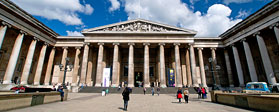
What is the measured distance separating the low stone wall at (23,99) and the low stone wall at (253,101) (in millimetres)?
13550

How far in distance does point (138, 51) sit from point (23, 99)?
1067 inches

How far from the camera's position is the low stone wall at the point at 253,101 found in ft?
22.2

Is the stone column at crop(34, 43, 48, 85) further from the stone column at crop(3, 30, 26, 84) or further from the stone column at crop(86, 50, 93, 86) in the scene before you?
the stone column at crop(86, 50, 93, 86)

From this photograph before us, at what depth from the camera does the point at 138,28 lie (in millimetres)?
27750

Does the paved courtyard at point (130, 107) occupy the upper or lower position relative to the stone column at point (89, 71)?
lower

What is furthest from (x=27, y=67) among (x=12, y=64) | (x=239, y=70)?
(x=239, y=70)

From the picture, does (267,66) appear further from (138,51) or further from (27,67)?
(27,67)

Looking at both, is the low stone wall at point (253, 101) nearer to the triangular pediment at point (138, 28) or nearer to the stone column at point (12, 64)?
the triangular pediment at point (138, 28)

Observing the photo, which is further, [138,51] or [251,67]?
[138,51]

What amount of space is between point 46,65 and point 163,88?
89.7 ft

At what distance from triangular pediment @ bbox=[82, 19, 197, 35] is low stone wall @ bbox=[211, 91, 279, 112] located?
1875cm

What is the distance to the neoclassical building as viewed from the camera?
20.7m

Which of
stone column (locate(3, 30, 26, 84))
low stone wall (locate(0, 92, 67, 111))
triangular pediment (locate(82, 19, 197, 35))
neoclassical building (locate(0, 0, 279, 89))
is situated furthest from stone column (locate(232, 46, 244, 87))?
stone column (locate(3, 30, 26, 84))

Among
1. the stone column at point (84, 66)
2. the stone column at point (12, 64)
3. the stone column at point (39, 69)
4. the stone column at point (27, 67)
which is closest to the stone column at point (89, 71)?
the stone column at point (84, 66)
